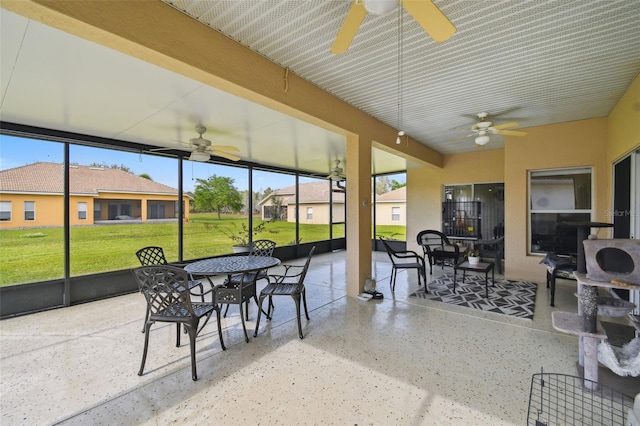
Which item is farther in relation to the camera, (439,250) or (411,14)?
(439,250)

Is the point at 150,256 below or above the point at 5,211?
below

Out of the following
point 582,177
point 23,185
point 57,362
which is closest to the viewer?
point 57,362

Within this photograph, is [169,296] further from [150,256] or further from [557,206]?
[557,206]

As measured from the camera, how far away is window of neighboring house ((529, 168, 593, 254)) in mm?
4430

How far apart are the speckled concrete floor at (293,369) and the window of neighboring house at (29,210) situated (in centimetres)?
141

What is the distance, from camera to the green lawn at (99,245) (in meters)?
3.72

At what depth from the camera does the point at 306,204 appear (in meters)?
8.34

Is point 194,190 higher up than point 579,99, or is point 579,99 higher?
point 579,99

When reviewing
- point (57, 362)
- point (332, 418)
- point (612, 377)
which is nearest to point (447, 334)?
point (612, 377)

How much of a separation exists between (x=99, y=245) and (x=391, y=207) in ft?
25.0

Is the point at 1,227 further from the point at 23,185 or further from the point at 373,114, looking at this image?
the point at 373,114

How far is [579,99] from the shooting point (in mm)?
3535

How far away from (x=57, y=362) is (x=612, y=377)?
15.3 ft

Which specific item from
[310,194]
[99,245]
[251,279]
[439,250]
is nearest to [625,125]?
[439,250]
